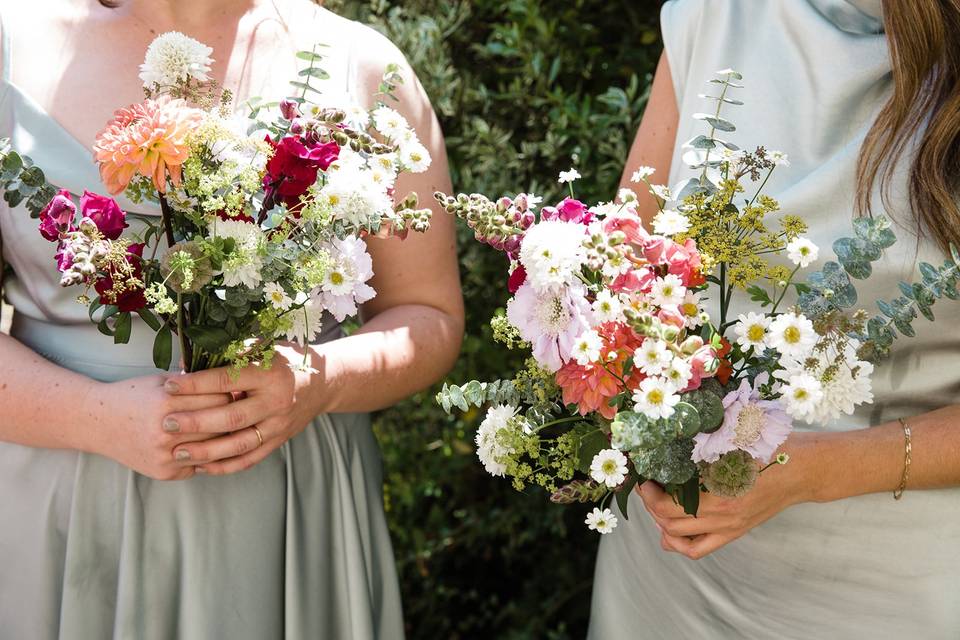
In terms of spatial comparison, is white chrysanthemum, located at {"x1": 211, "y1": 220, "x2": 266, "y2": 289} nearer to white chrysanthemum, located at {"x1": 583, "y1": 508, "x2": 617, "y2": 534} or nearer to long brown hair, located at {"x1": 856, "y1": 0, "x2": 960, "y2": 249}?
white chrysanthemum, located at {"x1": 583, "y1": 508, "x2": 617, "y2": 534}

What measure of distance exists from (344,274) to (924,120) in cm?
108

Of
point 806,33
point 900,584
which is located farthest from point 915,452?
point 806,33

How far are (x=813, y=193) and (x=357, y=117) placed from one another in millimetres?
Result: 885

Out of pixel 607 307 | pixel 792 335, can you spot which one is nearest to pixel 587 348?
pixel 607 307

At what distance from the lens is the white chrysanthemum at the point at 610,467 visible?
1416mm

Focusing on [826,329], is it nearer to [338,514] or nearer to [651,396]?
[651,396]

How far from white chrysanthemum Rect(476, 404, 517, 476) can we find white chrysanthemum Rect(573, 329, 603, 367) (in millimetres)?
253

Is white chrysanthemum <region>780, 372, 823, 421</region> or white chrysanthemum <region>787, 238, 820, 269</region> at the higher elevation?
white chrysanthemum <region>787, 238, 820, 269</region>

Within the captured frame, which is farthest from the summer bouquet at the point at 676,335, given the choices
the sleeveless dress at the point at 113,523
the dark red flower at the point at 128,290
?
the sleeveless dress at the point at 113,523

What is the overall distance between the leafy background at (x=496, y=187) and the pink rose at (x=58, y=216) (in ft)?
5.03

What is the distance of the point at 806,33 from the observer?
1.97 meters

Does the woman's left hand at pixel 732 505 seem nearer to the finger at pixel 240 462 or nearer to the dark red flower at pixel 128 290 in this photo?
Answer: the finger at pixel 240 462

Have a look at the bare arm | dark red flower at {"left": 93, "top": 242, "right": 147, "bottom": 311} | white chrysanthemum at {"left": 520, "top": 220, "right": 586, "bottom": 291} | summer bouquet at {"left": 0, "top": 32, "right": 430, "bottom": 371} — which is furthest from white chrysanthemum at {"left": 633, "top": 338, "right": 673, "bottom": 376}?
the bare arm

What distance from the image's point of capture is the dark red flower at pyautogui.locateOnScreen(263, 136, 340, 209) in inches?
58.1
